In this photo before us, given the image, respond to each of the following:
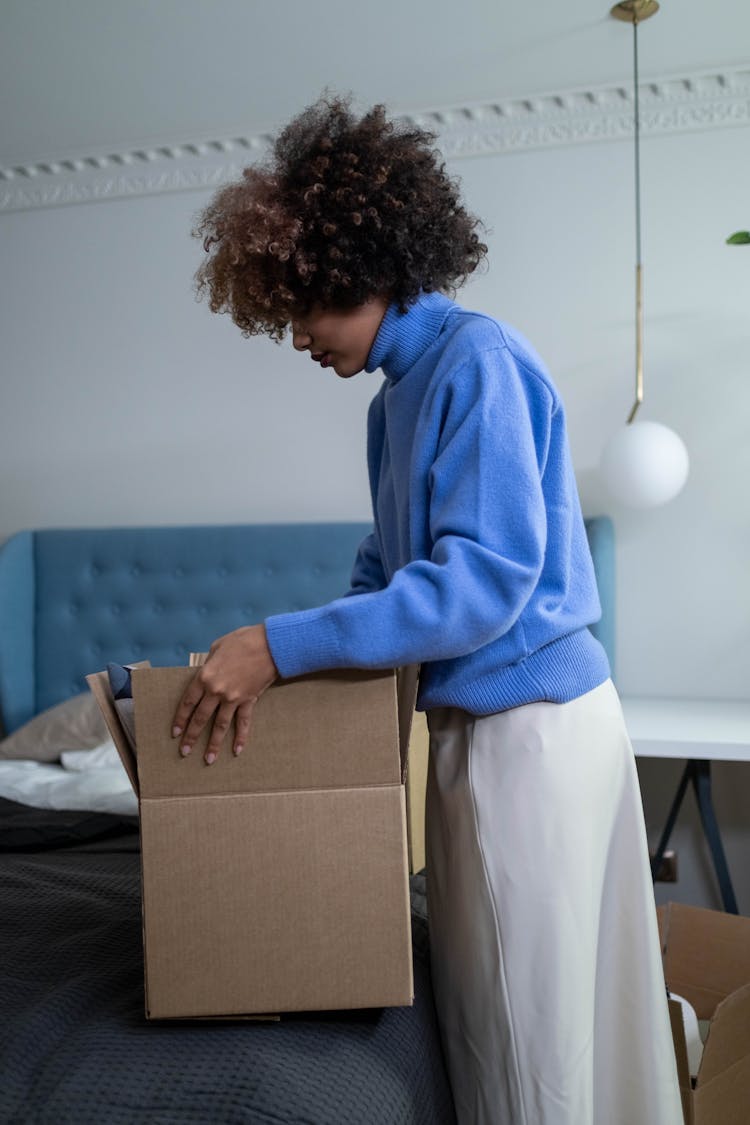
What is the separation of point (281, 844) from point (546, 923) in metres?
0.29

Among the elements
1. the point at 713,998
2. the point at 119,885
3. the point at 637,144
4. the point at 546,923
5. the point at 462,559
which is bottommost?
the point at 713,998

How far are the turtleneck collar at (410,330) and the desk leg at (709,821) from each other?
1.66 metres

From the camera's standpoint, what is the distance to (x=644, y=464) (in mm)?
2537

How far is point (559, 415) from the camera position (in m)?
1.20

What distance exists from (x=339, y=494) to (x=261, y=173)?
1992 mm

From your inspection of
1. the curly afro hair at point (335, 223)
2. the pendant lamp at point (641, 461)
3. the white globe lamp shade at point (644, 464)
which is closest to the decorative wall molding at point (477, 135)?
the pendant lamp at point (641, 461)

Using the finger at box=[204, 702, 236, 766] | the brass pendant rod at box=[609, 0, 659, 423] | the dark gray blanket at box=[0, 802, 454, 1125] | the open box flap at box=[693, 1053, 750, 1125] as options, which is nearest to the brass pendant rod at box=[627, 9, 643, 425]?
the brass pendant rod at box=[609, 0, 659, 423]

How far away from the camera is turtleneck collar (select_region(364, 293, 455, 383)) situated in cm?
125

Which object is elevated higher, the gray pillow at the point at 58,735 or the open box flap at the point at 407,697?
the open box flap at the point at 407,697

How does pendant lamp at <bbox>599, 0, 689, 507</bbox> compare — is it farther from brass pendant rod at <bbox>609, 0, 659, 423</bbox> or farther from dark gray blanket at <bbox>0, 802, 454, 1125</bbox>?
dark gray blanket at <bbox>0, 802, 454, 1125</bbox>

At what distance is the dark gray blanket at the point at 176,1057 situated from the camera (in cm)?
99

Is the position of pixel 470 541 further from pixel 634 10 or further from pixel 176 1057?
pixel 634 10

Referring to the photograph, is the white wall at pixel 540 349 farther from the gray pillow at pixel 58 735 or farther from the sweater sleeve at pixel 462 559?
the sweater sleeve at pixel 462 559

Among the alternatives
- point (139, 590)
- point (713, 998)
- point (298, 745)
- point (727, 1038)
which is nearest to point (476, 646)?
point (298, 745)
